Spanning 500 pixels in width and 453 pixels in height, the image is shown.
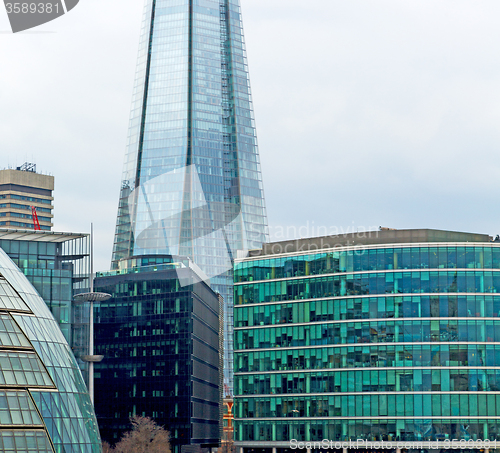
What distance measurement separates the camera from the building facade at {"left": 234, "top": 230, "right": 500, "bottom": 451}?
141375 mm

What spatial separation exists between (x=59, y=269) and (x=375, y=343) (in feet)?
163

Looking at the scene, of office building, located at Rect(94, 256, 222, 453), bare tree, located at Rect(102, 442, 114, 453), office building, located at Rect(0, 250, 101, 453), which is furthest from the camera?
office building, located at Rect(94, 256, 222, 453)

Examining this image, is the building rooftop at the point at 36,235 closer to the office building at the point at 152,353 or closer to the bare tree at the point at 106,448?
the bare tree at the point at 106,448

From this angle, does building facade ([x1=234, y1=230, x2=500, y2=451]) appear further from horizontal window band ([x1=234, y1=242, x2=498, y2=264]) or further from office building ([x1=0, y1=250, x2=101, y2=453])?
office building ([x1=0, y1=250, x2=101, y2=453])

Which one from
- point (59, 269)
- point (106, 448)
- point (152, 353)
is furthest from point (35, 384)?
point (152, 353)

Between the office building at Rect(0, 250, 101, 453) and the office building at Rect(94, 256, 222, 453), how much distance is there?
303 feet

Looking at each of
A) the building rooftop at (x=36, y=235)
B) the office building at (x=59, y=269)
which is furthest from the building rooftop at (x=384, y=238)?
the building rooftop at (x=36, y=235)

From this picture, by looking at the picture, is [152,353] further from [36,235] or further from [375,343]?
[36,235]

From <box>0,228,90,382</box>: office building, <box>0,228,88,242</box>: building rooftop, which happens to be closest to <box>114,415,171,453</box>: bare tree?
<box>0,228,90,382</box>: office building

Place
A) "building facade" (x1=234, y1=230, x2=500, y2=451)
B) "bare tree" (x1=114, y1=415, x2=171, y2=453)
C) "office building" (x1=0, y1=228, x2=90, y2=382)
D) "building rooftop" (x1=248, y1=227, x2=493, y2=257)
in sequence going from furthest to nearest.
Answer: "bare tree" (x1=114, y1=415, x2=171, y2=453) < "building rooftop" (x1=248, y1=227, x2=493, y2=257) < "building facade" (x1=234, y1=230, x2=500, y2=451) < "office building" (x1=0, y1=228, x2=90, y2=382)

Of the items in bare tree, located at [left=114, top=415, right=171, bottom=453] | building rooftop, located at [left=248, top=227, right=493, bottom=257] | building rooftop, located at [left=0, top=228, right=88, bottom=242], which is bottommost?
bare tree, located at [left=114, top=415, right=171, bottom=453]

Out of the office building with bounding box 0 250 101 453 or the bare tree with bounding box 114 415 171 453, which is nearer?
the office building with bounding box 0 250 101 453

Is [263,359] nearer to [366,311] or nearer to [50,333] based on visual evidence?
[366,311]

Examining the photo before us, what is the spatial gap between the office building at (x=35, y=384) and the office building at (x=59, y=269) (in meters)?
30.9
